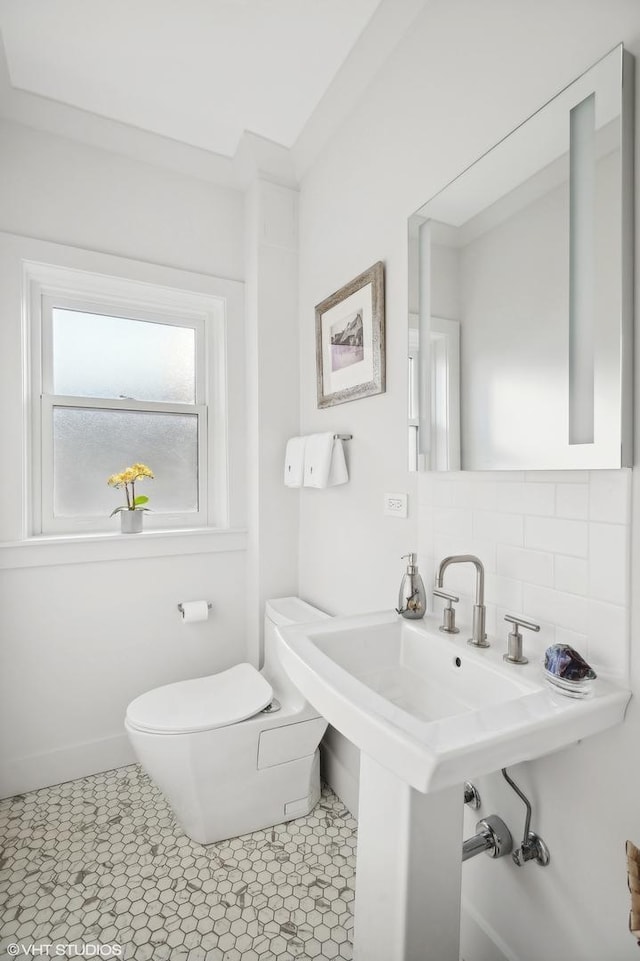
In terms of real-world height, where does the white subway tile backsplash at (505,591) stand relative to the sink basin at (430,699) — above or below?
above

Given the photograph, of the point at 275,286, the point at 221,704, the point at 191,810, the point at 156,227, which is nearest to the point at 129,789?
the point at 191,810

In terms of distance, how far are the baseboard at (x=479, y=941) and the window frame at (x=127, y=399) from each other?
159 centimetres

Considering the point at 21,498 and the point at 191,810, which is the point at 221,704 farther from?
the point at 21,498

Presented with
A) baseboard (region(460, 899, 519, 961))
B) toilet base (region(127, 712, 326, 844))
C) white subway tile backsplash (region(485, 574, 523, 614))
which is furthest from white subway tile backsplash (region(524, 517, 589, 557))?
toilet base (region(127, 712, 326, 844))

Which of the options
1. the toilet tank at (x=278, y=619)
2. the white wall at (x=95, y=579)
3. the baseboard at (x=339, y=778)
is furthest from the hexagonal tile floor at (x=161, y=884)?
the toilet tank at (x=278, y=619)

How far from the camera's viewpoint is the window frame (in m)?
1.91

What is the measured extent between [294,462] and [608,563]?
49.8 inches

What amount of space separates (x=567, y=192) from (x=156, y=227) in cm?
174

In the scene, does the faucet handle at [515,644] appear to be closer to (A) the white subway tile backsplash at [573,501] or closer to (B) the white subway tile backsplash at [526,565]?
(B) the white subway tile backsplash at [526,565]

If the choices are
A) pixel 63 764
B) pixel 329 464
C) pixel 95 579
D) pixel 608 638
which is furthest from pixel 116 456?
pixel 608 638

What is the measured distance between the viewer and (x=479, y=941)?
1.16 metres

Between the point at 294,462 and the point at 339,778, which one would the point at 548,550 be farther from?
the point at 339,778

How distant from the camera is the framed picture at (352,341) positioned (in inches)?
61.2

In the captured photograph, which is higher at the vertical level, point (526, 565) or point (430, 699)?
→ point (526, 565)
